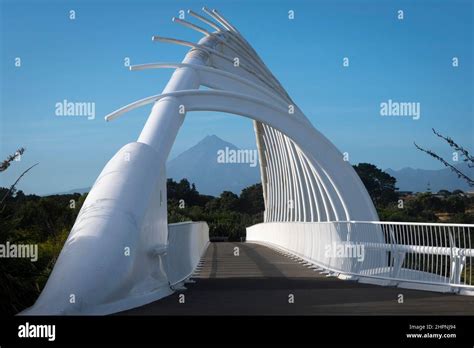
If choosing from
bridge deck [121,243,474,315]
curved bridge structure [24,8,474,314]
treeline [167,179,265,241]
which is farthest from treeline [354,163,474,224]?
treeline [167,179,265,241]

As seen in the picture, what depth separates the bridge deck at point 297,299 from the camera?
11.9 metres

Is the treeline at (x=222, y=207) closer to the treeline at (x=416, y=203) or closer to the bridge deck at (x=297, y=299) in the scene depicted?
the treeline at (x=416, y=203)

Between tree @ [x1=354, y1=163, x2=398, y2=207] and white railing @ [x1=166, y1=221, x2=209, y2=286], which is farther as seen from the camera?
tree @ [x1=354, y1=163, x2=398, y2=207]

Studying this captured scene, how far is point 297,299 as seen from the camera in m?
13.7

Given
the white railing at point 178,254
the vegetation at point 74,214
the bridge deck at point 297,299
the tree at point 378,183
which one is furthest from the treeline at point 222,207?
the bridge deck at point 297,299

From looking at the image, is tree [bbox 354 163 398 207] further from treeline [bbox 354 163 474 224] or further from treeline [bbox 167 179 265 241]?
treeline [bbox 167 179 265 241]

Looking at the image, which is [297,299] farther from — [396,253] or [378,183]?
[378,183]

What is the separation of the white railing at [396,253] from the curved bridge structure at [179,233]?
0.03m

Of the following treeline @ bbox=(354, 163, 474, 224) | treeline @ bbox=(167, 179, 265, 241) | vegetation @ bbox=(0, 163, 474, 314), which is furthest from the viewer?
treeline @ bbox=(167, 179, 265, 241)

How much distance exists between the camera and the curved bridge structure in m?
11.8

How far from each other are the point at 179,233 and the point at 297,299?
201 inches

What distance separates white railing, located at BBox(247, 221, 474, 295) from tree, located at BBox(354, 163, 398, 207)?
68968 mm
